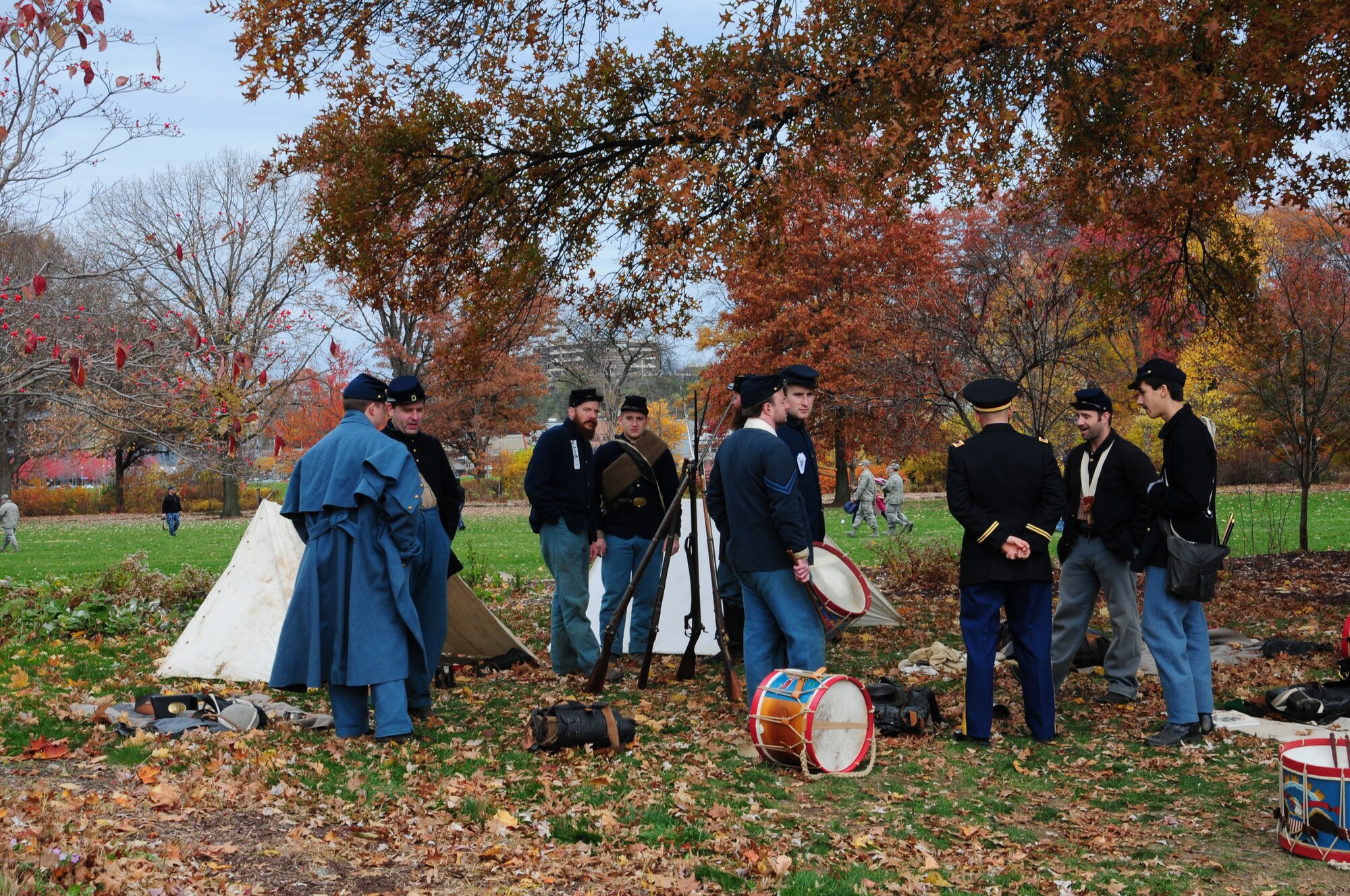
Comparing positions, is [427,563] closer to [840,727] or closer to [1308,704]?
[840,727]

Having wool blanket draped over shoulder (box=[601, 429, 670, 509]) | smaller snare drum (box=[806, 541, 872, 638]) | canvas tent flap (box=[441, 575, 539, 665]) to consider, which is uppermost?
wool blanket draped over shoulder (box=[601, 429, 670, 509])

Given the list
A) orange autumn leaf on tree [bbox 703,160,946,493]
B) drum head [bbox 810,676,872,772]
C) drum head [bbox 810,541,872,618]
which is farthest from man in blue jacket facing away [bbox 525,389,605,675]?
orange autumn leaf on tree [bbox 703,160,946,493]

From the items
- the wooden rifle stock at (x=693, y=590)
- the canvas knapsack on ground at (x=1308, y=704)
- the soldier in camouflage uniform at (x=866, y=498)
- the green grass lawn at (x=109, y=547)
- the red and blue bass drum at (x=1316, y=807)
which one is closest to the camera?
the red and blue bass drum at (x=1316, y=807)

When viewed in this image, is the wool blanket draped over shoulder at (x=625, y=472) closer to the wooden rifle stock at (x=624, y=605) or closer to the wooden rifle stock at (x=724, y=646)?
the wooden rifle stock at (x=624, y=605)

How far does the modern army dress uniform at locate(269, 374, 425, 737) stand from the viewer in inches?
243

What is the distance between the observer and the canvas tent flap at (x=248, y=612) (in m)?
8.23

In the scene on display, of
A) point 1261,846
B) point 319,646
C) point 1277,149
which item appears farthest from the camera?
point 1277,149

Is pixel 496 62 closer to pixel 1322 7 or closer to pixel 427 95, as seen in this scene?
pixel 427 95

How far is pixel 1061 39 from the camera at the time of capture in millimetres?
Result: 8695

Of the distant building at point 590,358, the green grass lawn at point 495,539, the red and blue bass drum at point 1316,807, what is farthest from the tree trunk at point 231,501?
the red and blue bass drum at point 1316,807

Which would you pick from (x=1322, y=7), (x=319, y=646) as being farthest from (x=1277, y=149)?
(x=319, y=646)

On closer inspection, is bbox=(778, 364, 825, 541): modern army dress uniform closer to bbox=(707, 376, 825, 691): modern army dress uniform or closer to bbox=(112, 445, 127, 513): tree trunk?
bbox=(707, 376, 825, 691): modern army dress uniform

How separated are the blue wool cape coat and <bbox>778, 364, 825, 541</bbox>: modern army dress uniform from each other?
8.15ft

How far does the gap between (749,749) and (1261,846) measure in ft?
8.50
